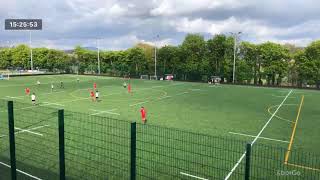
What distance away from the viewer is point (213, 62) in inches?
2645

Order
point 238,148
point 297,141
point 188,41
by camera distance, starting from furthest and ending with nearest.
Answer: point 188,41, point 297,141, point 238,148

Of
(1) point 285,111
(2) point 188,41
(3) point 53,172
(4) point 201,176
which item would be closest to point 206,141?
(4) point 201,176

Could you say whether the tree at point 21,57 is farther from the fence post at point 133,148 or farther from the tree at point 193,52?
the fence post at point 133,148

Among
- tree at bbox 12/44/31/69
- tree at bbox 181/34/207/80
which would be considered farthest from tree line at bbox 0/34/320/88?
tree at bbox 12/44/31/69

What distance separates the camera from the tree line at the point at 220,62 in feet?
190

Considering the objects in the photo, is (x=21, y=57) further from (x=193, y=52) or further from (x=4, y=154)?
(x=4, y=154)

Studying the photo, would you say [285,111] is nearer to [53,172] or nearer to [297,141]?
[297,141]

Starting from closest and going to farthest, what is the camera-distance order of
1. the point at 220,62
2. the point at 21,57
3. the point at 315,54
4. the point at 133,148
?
the point at 133,148 < the point at 315,54 < the point at 220,62 < the point at 21,57

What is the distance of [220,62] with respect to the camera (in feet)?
217

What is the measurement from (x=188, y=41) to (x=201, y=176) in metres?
63.0

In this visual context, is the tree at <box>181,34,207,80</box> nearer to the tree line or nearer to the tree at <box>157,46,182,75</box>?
the tree line

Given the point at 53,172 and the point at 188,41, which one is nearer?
the point at 53,172

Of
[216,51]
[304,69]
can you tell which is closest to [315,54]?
[304,69]

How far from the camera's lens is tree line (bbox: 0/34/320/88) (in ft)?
190
